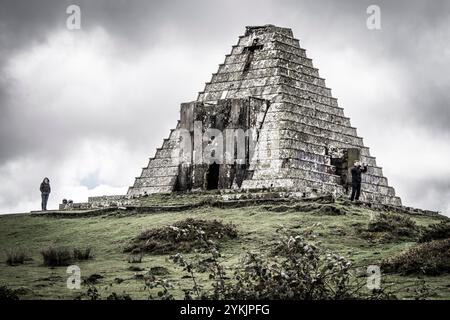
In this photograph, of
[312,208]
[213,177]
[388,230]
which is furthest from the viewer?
[213,177]

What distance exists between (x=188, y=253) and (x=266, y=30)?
84.6 feet

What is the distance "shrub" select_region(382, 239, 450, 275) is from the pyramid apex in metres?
28.3

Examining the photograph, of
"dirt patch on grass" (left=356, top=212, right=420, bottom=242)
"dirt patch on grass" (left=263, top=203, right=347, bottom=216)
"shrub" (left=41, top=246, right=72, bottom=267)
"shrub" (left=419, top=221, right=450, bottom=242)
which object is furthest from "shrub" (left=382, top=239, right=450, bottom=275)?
"shrub" (left=41, top=246, right=72, bottom=267)

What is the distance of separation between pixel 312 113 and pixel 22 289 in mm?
28335

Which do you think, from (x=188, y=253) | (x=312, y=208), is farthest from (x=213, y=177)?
(x=188, y=253)

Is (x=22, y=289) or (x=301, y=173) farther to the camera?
(x=301, y=173)

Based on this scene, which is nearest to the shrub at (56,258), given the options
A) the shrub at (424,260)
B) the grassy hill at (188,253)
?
the grassy hill at (188,253)

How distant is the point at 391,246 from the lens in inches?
1195

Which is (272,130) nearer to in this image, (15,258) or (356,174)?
(356,174)

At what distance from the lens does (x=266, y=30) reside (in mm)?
53594

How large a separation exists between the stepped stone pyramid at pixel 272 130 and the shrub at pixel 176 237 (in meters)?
8.91

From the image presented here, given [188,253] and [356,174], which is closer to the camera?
[188,253]
